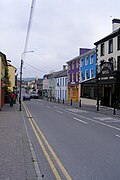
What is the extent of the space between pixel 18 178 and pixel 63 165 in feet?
5.50

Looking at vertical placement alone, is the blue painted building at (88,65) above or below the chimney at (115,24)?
below

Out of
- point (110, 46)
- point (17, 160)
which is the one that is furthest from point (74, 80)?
point (17, 160)

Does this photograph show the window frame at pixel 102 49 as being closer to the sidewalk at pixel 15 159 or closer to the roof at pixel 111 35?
the roof at pixel 111 35

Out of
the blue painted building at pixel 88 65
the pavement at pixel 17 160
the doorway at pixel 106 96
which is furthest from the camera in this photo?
the blue painted building at pixel 88 65

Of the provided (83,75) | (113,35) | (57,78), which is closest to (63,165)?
(113,35)

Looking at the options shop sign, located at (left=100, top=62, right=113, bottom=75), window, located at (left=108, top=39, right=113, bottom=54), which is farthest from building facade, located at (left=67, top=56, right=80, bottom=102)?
window, located at (left=108, top=39, right=113, bottom=54)

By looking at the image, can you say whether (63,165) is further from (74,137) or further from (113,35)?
(113,35)

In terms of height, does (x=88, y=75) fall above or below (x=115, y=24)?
below

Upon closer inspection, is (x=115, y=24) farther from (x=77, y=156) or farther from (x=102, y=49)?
(x=77, y=156)

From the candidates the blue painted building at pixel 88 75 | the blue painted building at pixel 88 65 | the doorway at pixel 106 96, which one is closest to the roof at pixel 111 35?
the blue painted building at pixel 88 75

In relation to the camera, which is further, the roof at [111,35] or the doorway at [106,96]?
the doorway at [106,96]

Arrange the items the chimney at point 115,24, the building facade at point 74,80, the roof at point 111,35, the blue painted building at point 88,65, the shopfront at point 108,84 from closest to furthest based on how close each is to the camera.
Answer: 1. the shopfront at point 108,84
2. the roof at point 111,35
3. the chimney at point 115,24
4. the blue painted building at point 88,65
5. the building facade at point 74,80

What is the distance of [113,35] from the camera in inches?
1499

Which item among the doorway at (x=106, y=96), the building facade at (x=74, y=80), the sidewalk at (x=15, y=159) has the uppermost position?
the building facade at (x=74, y=80)
